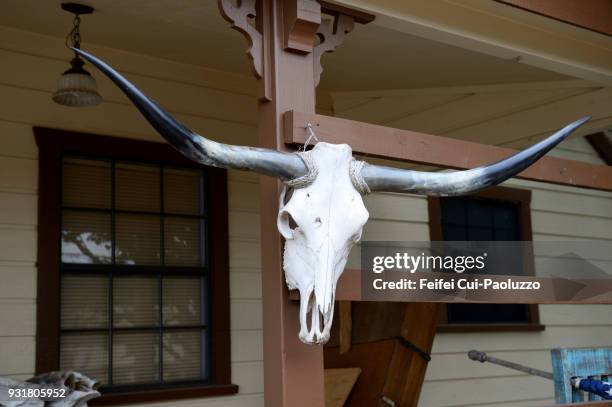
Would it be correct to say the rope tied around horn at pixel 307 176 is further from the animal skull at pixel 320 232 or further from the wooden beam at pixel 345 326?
the wooden beam at pixel 345 326

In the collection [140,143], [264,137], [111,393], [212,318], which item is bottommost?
[111,393]

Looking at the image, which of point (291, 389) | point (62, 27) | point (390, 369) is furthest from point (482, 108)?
point (291, 389)

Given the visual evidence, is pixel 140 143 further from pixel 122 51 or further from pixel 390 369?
pixel 390 369

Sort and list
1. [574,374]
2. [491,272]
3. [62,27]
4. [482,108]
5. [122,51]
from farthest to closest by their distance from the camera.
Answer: [482,108] < [122,51] < [62,27] < [574,374] < [491,272]

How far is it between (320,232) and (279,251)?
0.33 metres

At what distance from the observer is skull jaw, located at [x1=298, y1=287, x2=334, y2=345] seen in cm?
325

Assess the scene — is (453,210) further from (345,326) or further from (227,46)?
(227,46)

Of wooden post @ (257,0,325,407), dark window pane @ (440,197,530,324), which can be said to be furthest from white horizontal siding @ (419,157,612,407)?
wooden post @ (257,0,325,407)

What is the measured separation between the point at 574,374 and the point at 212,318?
263 centimetres

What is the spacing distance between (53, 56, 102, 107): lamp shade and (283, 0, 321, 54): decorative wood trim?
1.75 metres

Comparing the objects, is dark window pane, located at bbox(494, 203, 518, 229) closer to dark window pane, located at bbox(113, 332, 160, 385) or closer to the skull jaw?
dark window pane, located at bbox(113, 332, 160, 385)

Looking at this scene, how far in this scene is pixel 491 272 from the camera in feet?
14.1

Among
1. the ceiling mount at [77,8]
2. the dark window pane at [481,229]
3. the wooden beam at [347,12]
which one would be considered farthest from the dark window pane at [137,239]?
the dark window pane at [481,229]

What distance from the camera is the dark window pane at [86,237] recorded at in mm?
5660
